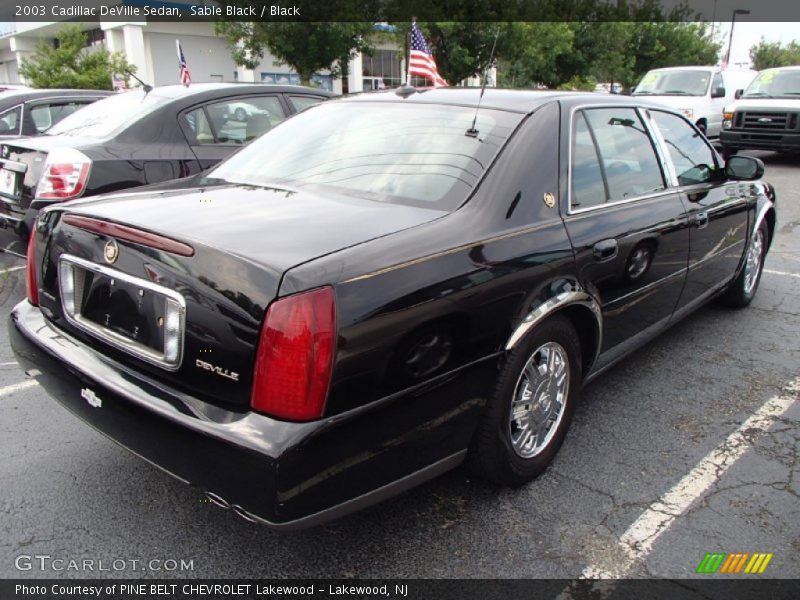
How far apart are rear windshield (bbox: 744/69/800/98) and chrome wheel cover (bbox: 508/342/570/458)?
13946 millimetres

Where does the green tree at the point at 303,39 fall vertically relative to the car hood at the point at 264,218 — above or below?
above

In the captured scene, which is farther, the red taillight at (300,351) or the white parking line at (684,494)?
the white parking line at (684,494)

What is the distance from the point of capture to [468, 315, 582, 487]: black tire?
250 centimetres

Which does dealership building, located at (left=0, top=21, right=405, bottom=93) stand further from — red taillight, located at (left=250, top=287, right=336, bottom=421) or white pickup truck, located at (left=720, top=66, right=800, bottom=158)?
red taillight, located at (left=250, top=287, right=336, bottom=421)

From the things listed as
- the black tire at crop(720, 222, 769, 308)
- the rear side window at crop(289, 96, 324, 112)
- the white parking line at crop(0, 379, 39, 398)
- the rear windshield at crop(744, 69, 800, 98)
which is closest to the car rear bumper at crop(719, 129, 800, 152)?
the rear windshield at crop(744, 69, 800, 98)

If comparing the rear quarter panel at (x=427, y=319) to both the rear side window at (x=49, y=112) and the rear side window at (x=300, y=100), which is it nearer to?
the rear side window at (x=300, y=100)

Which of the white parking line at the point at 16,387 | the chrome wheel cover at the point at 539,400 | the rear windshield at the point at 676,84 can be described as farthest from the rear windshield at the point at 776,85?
the white parking line at the point at 16,387

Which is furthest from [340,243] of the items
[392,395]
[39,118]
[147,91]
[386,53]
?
[386,53]

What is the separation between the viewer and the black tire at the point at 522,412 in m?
2.50

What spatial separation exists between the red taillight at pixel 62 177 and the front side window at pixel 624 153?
12.0ft

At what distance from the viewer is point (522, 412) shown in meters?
2.73

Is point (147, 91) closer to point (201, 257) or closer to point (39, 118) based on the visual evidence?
point (39, 118)

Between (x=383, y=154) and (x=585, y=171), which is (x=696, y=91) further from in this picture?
(x=383, y=154)

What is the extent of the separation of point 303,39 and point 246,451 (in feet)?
71.6
